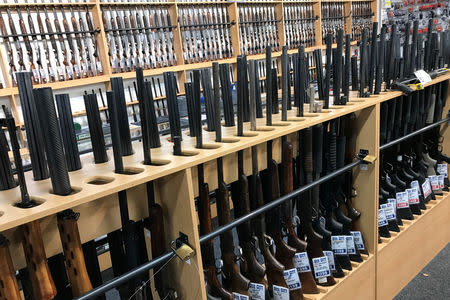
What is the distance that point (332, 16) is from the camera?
690 centimetres

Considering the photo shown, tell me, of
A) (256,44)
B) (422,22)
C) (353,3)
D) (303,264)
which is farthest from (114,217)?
(353,3)

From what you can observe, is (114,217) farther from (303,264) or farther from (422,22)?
(422,22)

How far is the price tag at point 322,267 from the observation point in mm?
1660

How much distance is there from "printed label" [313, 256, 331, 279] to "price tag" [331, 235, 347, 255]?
0.14 m

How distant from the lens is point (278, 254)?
1548 mm

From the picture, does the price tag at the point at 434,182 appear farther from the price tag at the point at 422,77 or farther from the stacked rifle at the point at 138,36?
the stacked rifle at the point at 138,36

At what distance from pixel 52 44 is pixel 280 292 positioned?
3.91 meters

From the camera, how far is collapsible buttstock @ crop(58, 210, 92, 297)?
90 cm

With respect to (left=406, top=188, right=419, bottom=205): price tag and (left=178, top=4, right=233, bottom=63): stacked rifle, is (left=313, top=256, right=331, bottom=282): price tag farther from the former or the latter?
(left=178, top=4, right=233, bottom=63): stacked rifle

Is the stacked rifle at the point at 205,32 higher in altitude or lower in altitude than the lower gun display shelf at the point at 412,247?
higher

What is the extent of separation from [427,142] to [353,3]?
5671 millimetres

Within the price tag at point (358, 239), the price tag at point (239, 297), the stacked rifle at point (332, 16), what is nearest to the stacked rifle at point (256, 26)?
the stacked rifle at point (332, 16)

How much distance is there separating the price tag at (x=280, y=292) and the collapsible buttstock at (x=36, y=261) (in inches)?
37.0

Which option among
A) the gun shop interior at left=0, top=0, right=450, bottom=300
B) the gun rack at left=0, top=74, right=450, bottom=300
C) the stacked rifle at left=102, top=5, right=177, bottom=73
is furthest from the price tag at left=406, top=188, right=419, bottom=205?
the stacked rifle at left=102, top=5, right=177, bottom=73
